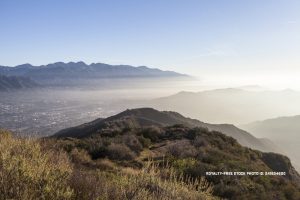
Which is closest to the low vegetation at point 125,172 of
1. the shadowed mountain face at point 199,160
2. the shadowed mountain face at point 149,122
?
the shadowed mountain face at point 199,160

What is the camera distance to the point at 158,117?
115 m

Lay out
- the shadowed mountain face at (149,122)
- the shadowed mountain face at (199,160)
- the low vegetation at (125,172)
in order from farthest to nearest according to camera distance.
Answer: the shadowed mountain face at (149,122) → the shadowed mountain face at (199,160) → the low vegetation at (125,172)

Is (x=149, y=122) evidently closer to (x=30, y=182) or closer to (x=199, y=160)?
(x=199, y=160)

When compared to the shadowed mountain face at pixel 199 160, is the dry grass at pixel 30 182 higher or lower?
higher

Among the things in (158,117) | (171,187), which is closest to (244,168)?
(171,187)

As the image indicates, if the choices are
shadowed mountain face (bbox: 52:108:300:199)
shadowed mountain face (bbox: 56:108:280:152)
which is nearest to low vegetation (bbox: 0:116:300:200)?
shadowed mountain face (bbox: 52:108:300:199)

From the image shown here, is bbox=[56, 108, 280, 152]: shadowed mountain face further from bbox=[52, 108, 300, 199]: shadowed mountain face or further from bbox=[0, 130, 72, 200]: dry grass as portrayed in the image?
bbox=[0, 130, 72, 200]: dry grass

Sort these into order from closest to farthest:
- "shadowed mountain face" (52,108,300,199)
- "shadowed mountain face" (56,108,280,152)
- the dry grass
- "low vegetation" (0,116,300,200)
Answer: the dry grass
"low vegetation" (0,116,300,200)
"shadowed mountain face" (52,108,300,199)
"shadowed mountain face" (56,108,280,152)

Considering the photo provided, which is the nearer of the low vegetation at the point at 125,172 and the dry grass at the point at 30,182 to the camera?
the dry grass at the point at 30,182

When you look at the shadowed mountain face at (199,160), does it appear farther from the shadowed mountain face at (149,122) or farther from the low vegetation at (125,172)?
the shadowed mountain face at (149,122)

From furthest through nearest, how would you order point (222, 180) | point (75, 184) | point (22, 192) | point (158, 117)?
1. point (158, 117)
2. point (222, 180)
3. point (75, 184)
4. point (22, 192)

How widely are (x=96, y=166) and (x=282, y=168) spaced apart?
23.0m

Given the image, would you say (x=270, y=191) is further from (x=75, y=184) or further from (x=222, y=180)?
(x=75, y=184)

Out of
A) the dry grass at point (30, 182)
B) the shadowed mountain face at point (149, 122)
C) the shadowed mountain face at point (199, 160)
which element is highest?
the dry grass at point (30, 182)
